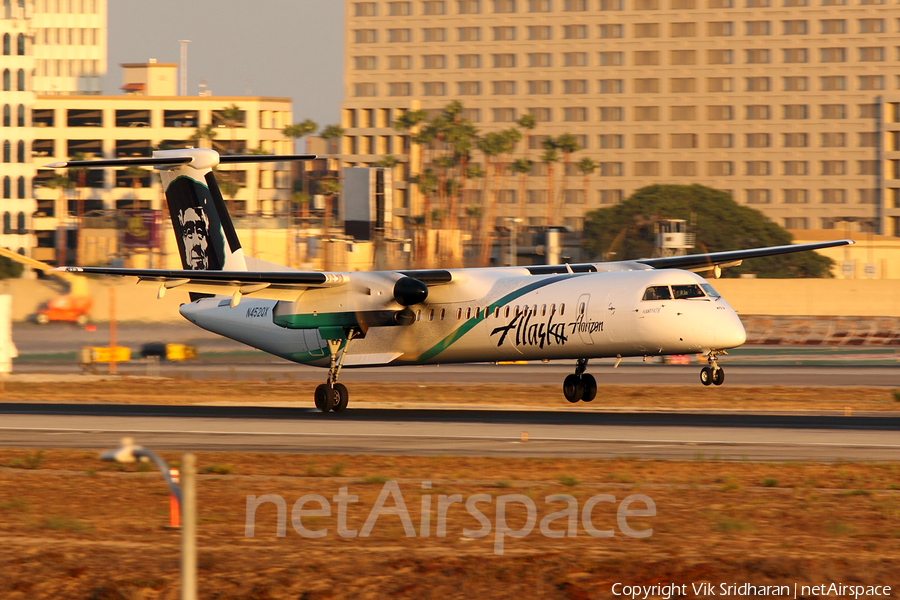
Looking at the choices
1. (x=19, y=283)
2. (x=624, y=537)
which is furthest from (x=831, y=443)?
(x=19, y=283)

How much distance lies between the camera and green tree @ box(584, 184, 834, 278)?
373 ft

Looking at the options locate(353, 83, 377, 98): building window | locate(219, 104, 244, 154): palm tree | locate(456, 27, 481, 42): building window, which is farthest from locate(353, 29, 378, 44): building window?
locate(219, 104, 244, 154): palm tree

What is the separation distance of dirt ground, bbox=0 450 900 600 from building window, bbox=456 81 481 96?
130 metres

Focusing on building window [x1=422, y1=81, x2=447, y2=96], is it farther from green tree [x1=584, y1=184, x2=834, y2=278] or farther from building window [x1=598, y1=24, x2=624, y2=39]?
green tree [x1=584, y1=184, x2=834, y2=278]

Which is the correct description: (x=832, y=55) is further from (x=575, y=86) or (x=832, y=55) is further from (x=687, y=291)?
(x=687, y=291)

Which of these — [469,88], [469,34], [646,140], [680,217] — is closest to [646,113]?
[646,140]

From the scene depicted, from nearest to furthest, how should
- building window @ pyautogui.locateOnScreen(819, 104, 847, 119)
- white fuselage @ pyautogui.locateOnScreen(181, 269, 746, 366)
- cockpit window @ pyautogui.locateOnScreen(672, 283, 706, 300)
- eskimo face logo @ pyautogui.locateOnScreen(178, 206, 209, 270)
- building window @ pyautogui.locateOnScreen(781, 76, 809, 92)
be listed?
white fuselage @ pyautogui.locateOnScreen(181, 269, 746, 366), cockpit window @ pyautogui.locateOnScreen(672, 283, 706, 300), eskimo face logo @ pyautogui.locateOnScreen(178, 206, 209, 270), building window @ pyautogui.locateOnScreen(819, 104, 847, 119), building window @ pyautogui.locateOnScreen(781, 76, 809, 92)

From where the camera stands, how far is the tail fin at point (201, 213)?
32.2 metres

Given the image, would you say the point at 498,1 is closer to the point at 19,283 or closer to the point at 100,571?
the point at 19,283

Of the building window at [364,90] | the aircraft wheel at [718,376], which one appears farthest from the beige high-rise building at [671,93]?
the aircraft wheel at [718,376]

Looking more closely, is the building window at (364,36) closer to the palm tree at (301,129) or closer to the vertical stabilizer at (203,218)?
the palm tree at (301,129)

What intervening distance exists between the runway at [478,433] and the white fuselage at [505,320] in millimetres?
1679

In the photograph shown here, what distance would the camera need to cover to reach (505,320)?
28.1m

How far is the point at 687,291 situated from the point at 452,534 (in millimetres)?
14805
